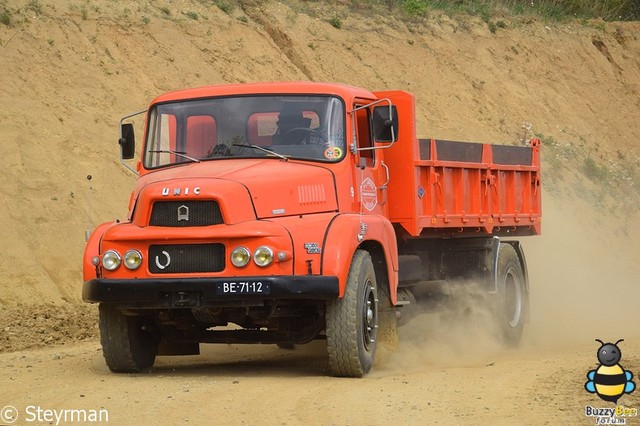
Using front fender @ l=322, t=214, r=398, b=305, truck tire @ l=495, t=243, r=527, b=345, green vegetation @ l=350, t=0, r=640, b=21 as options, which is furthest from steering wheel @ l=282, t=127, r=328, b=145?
green vegetation @ l=350, t=0, r=640, b=21

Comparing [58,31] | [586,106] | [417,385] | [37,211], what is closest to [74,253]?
[37,211]

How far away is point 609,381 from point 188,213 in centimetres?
372

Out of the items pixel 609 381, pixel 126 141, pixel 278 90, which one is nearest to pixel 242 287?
pixel 278 90

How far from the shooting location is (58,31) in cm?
2311

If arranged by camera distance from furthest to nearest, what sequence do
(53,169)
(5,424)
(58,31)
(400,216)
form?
1. (58,31)
2. (53,169)
3. (400,216)
4. (5,424)

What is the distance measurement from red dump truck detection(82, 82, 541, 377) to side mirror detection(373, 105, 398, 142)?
0.01m

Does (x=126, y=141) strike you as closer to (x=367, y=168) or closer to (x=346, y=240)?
(x=367, y=168)

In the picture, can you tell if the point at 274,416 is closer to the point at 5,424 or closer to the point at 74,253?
the point at 5,424

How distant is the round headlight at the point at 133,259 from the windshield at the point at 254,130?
133cm

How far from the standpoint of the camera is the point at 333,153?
11.5m

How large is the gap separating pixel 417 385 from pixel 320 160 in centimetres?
239

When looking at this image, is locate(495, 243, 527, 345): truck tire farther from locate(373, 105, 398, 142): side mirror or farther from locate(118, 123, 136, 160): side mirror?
locate(118, 123, 136, 160): side mirror

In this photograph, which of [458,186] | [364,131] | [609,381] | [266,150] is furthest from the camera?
[458,186]

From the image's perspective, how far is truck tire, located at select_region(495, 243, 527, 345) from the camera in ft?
49.2
